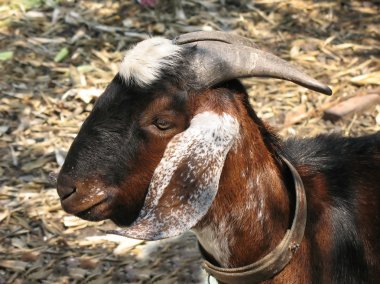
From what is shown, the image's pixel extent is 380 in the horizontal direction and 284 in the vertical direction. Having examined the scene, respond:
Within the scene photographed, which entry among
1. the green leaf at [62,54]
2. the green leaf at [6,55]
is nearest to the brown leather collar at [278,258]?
the green leaf at [62,54]

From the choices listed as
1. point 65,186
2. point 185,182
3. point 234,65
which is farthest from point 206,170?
point 65,186

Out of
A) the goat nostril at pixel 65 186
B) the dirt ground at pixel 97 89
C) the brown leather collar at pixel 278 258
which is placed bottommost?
the dirt ground at pixel 97 89

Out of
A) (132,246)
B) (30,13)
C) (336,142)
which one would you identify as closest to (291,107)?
(132,246)

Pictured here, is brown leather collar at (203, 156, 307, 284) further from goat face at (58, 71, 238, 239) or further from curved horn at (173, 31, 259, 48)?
curved horn at (173, 31, 259, 48)

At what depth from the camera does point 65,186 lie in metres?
3.12

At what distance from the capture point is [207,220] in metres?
3.20

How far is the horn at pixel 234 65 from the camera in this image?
310 cm

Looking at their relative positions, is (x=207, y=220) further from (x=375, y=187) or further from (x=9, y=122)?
(x=9, y=122)

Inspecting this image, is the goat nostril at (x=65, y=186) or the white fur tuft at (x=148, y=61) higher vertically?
the white fur tuft at (x=148, y=61)

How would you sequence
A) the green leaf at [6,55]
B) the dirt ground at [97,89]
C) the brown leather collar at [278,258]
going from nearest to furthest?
the brown leather collar at [278,258], the dirt ground at [97,89], the green leaf at [6,55]

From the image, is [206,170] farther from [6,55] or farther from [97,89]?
[6,55]

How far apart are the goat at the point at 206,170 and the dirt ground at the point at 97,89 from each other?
1309 mm

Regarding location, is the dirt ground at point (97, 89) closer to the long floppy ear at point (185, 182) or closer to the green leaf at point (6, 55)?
the green leaf at point (6, 55)

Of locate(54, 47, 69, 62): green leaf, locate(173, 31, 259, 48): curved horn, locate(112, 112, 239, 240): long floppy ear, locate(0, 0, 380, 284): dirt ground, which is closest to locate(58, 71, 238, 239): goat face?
locate(112, 112, 239, 240): long floppy ear
